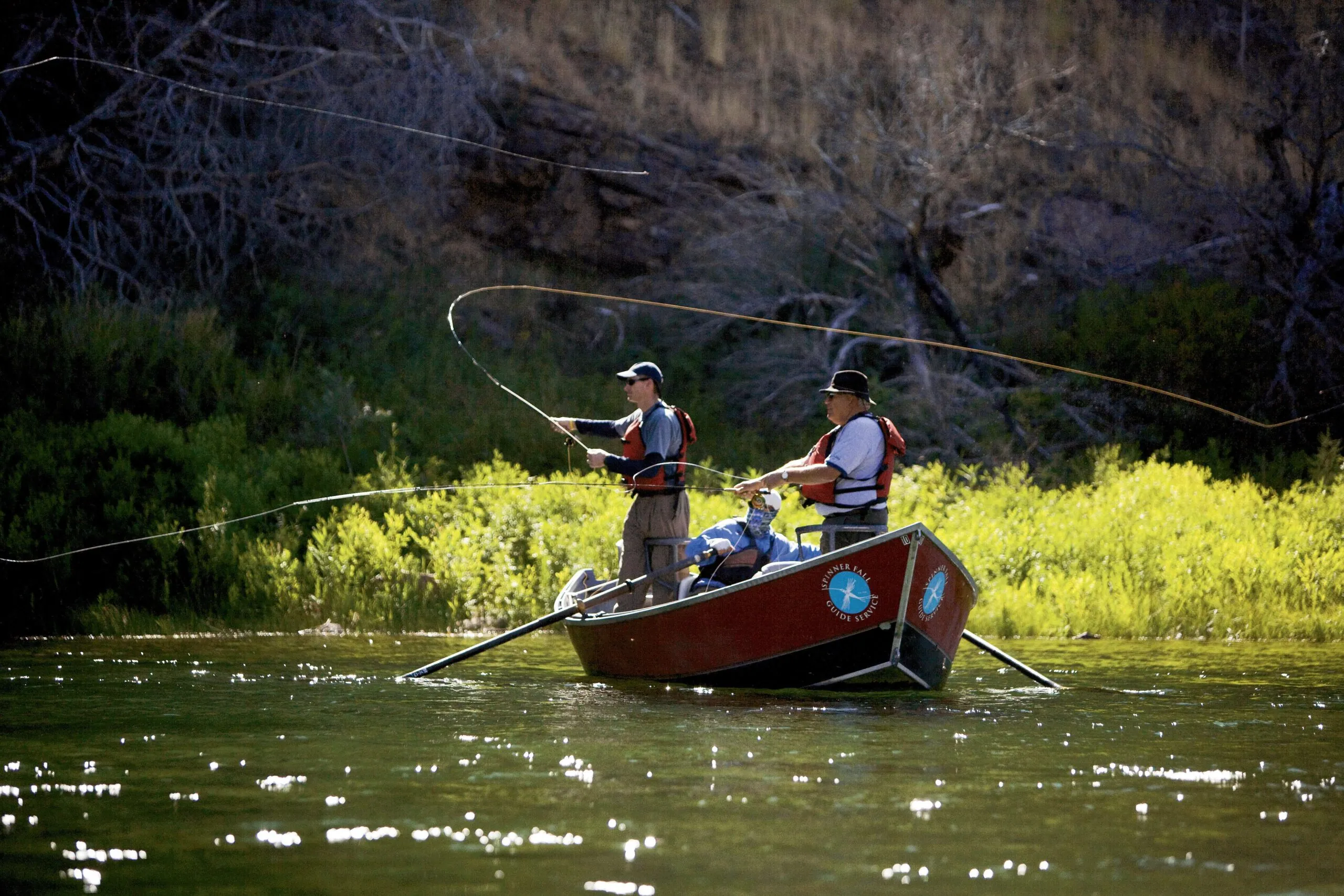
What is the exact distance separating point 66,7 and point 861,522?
12.1 meters

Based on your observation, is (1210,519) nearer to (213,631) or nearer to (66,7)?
(213,631)

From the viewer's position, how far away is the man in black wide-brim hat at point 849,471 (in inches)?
349

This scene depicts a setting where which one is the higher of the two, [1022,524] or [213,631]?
[1022,524]

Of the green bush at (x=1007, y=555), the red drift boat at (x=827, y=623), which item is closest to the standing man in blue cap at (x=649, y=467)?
the red drift boat at (x=827, y=623)

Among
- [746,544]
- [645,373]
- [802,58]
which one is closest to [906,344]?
[802,58]

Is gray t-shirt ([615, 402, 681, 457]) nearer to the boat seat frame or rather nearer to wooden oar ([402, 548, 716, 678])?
wooden oar ([402, 548, 716, 678])

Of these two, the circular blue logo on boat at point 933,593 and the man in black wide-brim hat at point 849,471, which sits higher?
the man in black wide-brim hat at point 849,471

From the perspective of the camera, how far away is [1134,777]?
6418 millimetres

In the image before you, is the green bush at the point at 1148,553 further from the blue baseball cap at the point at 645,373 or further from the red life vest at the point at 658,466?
the blue baseball cap at the point at 645,373

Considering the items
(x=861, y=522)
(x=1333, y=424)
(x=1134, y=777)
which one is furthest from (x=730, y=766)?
(x=1333, y=424)

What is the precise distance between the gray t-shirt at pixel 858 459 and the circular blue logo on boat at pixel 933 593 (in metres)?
0.47

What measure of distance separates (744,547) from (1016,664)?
1674mm

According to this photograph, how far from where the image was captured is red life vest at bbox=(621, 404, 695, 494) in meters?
9.65

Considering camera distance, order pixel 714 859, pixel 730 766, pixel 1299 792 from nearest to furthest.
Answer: pixel 714 859
pixel 1299 792
pixel 730 766
